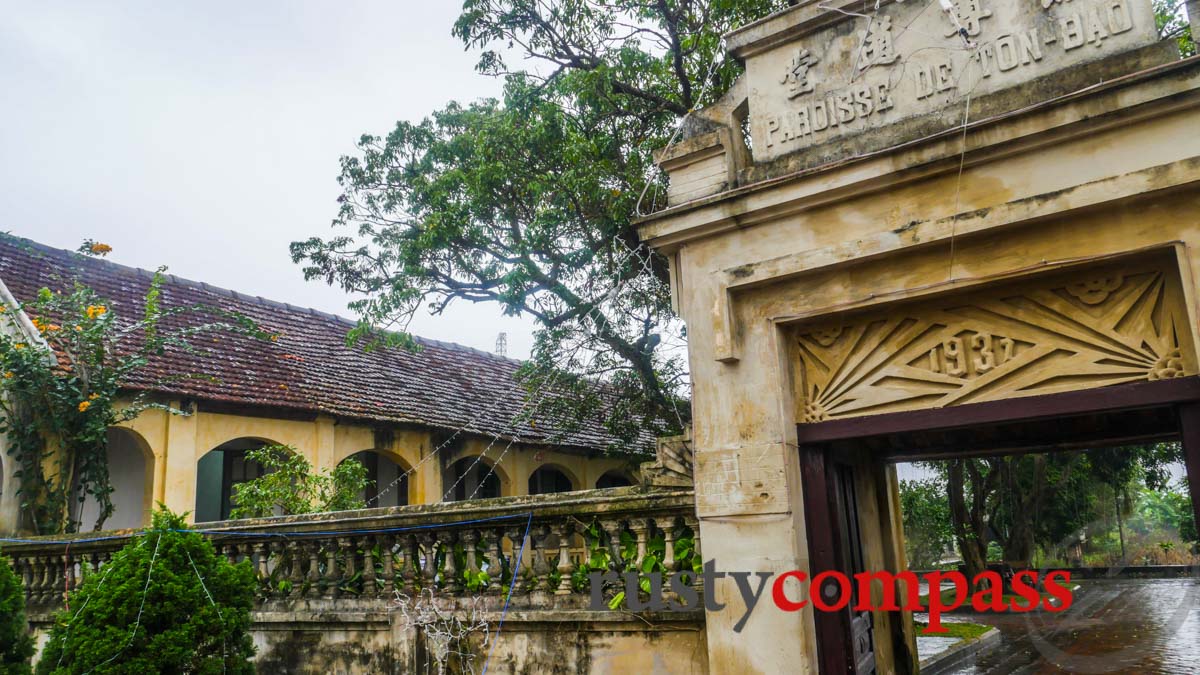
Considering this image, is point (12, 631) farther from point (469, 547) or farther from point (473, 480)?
point (473, 480)

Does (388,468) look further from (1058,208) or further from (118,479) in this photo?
(1058,208)

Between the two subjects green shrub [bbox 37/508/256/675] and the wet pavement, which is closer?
green shrub [bbox 37/508/256/675]

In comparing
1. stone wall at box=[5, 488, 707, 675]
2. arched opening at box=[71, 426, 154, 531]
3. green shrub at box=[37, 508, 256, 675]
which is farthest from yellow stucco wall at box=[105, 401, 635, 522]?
green shrub at box=[37, 508, 256, 675]

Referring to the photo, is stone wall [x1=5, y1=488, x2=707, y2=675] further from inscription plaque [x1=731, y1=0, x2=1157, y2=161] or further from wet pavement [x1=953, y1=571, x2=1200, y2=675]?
wet pavement [x1=953, y1=571, x2=1200, y2=675]

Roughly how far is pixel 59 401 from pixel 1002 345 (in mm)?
10201

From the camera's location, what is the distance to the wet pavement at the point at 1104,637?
11.1 metres

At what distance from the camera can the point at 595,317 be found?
10719 millimetres

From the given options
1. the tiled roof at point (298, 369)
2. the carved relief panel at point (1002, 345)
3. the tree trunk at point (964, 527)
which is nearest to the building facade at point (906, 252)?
the carved relief panel at point (1002, 345)

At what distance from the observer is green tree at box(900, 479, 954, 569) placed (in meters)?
21.8

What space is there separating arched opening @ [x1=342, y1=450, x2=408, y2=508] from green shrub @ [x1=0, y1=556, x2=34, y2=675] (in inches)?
340

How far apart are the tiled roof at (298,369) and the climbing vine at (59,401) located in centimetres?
73

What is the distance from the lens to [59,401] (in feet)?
32.6

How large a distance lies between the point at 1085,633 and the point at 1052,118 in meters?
13.4

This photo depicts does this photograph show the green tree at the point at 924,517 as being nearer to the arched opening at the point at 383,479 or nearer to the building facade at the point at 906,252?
the arched opening at the point at 383,479
